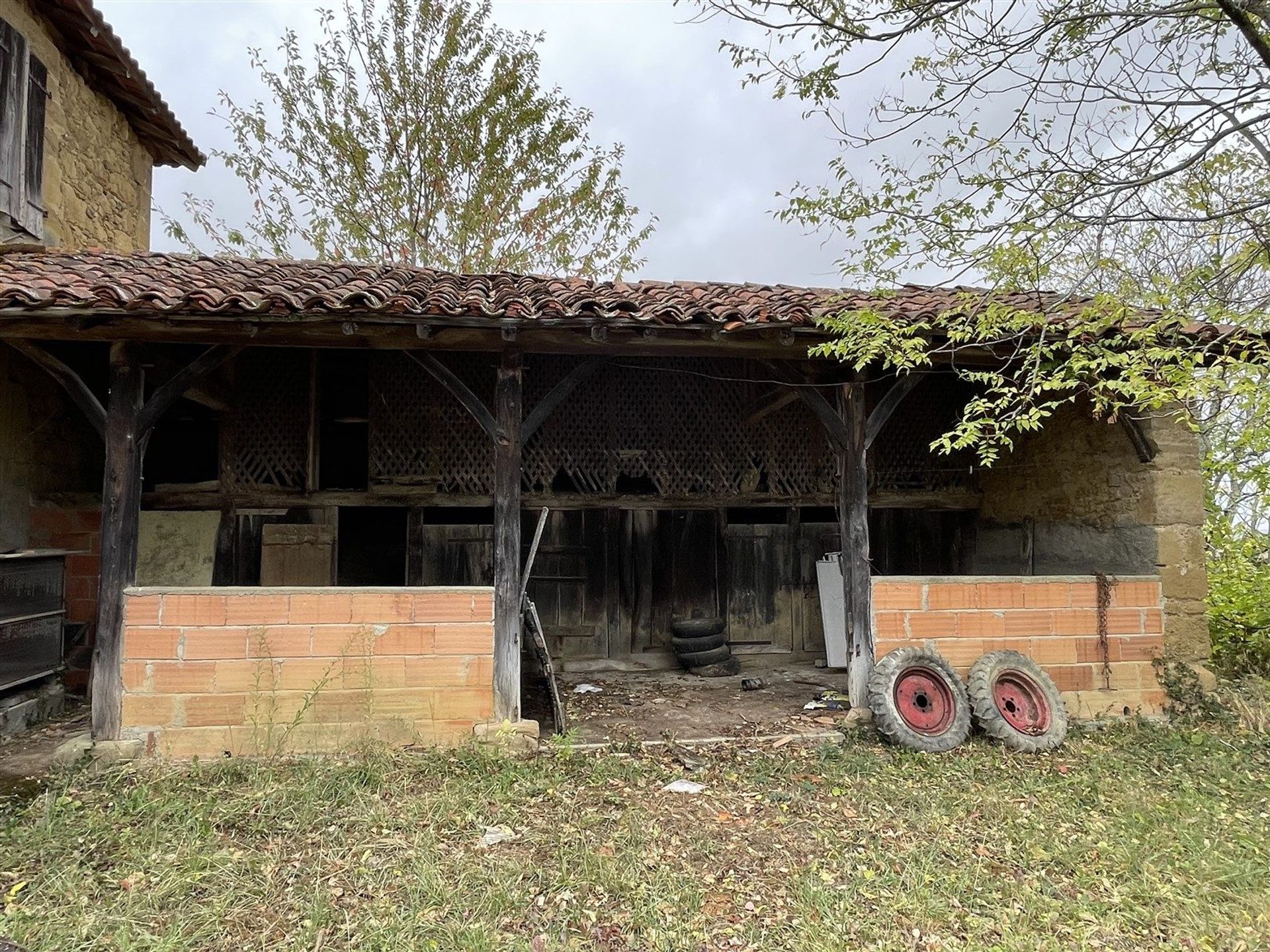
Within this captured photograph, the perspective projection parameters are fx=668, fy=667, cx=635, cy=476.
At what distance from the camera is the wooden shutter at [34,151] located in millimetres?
6074

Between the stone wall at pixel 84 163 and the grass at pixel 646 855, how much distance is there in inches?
233

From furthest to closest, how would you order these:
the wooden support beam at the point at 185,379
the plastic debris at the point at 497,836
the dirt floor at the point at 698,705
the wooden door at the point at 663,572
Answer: the wooden door at the point at 663,572, the dirt floor at the point at 698,705, the wooden support beam at the point at 185,379, the plastic debris at the point at 497,836

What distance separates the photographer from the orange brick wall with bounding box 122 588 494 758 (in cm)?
436

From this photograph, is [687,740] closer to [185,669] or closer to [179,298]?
[185,669]

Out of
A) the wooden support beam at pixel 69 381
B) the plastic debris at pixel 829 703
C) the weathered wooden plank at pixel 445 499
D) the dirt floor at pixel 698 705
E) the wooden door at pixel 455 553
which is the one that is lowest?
the dirt floor at pixel 698 705

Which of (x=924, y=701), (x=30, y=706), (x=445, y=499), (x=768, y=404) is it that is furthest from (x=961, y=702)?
(x=30, y=706)

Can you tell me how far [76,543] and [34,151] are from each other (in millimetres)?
3689

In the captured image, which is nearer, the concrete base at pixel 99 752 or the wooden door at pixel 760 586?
the concrete base at pixel 99 752

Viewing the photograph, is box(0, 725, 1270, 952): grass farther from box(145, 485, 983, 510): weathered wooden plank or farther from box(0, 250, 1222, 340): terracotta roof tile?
box(0, 250, 1222, 340): terracotta roof tile

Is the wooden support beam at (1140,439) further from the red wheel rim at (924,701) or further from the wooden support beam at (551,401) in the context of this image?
the wooden support beam at (551,401)

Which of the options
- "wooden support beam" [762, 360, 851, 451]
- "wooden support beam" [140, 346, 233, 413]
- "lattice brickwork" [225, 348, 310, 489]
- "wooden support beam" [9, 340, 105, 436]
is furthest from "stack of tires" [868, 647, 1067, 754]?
"wooden support beam" [9, 340, 105, 436]

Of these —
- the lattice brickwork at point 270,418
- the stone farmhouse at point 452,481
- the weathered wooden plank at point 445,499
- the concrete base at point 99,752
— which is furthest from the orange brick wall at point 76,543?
the concrete base at point 99,752

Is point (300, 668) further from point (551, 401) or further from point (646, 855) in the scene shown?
point (646, 855)

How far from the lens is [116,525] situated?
14.7ft
